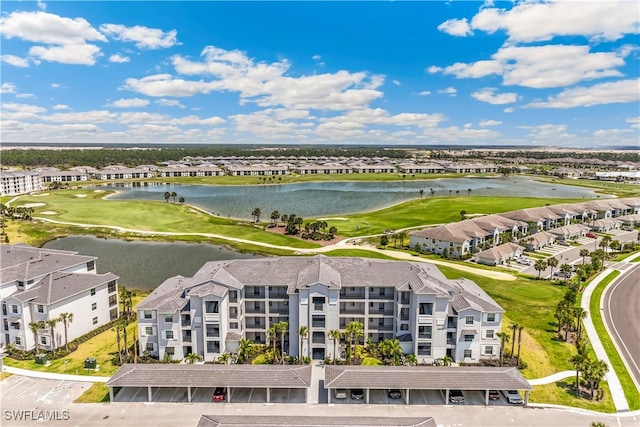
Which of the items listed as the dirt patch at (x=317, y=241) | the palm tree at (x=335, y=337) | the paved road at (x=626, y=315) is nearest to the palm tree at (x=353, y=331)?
the palm tree at (x=335, y=337)

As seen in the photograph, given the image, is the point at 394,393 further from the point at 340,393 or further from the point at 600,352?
the point at 600,352

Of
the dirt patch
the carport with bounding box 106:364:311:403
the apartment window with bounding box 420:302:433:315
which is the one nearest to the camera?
the carport with bounding box 106:364:311:403

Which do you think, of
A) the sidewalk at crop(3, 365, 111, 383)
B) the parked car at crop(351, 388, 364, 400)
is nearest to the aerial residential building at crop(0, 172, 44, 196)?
the sidewalk at crop(3, 365, 111, 383)

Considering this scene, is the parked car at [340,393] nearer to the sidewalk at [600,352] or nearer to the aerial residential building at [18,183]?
the sidewalk at [600,352]

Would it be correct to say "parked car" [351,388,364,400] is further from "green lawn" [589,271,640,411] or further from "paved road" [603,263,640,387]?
"paved road" [603,263,640,387]

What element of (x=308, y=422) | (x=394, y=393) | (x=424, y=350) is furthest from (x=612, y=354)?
(x=308, y=422)

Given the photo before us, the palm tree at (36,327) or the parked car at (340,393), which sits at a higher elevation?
the palm tree at (36,327)
